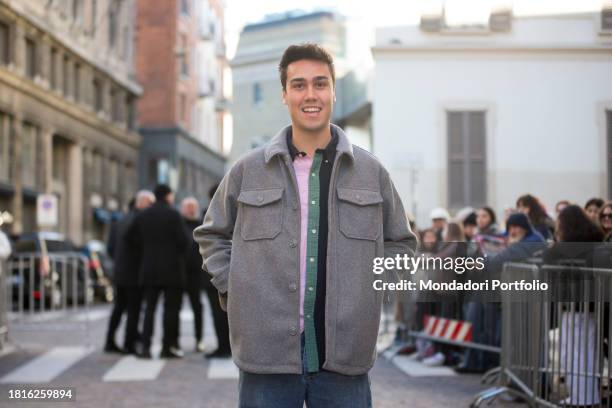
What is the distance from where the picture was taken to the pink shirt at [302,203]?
3.61 m

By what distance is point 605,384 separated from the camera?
6414 millimetres

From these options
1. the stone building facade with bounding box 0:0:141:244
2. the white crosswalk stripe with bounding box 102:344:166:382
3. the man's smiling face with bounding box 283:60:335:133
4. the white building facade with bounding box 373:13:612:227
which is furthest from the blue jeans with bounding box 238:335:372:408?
the stone building facade with bounding box 0:0:141:244

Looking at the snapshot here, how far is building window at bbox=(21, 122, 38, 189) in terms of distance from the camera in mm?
34031

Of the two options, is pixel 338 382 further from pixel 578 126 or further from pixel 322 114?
pixel 578 126

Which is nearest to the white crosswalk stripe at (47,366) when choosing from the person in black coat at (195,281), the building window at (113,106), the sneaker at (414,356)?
the person in black coat at (195,281)

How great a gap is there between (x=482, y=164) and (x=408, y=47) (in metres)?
1.21

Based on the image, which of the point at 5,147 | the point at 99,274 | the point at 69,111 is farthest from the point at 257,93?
the point at 69,111

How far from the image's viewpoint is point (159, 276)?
11.6 metres

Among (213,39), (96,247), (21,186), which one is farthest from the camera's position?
(213,39)

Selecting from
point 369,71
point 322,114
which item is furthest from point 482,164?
point 322,114

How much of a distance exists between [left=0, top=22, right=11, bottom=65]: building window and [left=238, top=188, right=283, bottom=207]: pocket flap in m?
29.5

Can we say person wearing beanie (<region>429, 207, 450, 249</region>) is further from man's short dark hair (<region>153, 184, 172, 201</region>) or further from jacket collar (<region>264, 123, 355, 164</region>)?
jacket collar (<region>264, 123, 355, 164</region>)

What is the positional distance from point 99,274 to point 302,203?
20354 millimetres

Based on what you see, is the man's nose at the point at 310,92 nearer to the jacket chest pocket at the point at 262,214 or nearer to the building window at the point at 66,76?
the jacket chest pocket at the point at 262,214
